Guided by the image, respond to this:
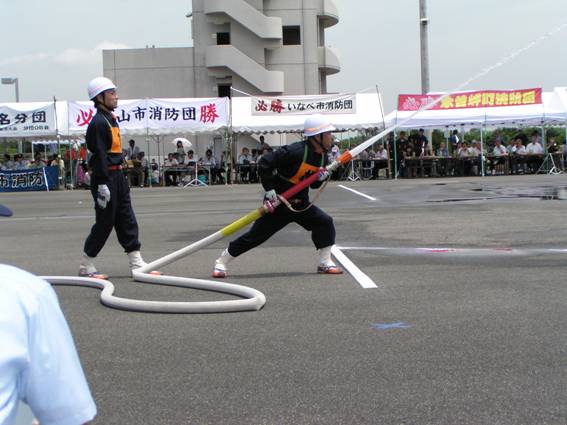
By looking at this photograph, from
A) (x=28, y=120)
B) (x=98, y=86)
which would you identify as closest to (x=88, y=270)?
(x=98, y=86)

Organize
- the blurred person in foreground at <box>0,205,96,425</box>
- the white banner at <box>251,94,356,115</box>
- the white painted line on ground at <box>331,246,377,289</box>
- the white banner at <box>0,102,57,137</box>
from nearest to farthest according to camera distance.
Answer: the blurred person in foreground at <box>0,205,96,425</box>
the white painted line on ground at <box>331,246,377,289</box>
the white banner at <box>0,102,57,137</box>
the white banner at <box>251,94,356,115</box>

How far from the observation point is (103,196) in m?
7.46

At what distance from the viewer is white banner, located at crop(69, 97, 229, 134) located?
28391 millimetres

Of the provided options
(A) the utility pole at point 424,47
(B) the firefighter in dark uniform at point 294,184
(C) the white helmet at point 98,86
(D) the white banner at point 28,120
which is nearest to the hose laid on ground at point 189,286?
(B) the firefighter in dark uniform at point 294,184

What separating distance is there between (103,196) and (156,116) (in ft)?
70.9

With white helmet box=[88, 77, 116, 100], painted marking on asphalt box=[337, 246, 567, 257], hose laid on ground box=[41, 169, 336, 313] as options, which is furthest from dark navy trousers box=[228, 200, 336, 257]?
white helmet box=[88, 77, 116, 100]

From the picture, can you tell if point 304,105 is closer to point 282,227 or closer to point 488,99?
point 488,99

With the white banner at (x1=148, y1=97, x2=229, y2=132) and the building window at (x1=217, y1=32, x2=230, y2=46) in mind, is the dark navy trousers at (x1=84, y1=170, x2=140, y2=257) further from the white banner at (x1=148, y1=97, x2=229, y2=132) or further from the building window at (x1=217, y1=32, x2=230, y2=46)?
the building window at (x1=217, y1=32, x2=230, y2=46)

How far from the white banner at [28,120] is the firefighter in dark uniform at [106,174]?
21.7 meters

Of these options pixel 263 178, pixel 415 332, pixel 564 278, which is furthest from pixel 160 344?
pixel 564 278

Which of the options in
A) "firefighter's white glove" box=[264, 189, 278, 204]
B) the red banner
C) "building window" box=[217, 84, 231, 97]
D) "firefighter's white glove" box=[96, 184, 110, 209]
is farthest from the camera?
"building window" box=[217, 84, 231, 97]

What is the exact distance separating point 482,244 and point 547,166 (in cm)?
2237

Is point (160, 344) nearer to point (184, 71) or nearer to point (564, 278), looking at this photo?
point (564, 278)

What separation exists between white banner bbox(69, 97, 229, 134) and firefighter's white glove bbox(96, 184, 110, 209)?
21159 mm
